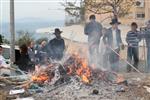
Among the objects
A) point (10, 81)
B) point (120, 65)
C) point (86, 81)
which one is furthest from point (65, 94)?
point (120, 65)

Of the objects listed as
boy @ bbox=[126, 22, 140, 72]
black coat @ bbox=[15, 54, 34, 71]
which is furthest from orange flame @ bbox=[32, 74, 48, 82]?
boy @ bbox=[126, 22, 140, 72]

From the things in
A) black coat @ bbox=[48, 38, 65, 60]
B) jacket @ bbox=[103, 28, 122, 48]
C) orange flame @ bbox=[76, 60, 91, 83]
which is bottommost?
orange flame @ bbox=[76, 60, 91, 83]

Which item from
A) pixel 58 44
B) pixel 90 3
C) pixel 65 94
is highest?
pixel 90 3

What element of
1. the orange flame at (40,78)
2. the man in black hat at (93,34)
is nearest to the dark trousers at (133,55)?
the man in black hat at (93,34)

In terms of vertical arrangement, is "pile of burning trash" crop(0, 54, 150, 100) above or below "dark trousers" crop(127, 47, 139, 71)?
below

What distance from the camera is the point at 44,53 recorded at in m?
16.3

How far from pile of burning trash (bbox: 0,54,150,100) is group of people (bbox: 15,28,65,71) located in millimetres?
1367

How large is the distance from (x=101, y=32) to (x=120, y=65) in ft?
4.41

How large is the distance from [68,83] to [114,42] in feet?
13.1

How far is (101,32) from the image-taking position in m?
15.6

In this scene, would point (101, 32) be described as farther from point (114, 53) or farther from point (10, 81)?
point (10, 81)

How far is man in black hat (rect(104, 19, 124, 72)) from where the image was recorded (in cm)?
1531

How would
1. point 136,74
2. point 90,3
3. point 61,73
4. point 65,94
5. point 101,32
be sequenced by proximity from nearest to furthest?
point 65,94
point 61,73
point 136,74
point 101,32
point 90,3

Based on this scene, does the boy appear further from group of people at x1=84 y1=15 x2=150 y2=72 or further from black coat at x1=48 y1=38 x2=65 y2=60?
black coat at x1=48 y1=38 x2=65 y2=60
